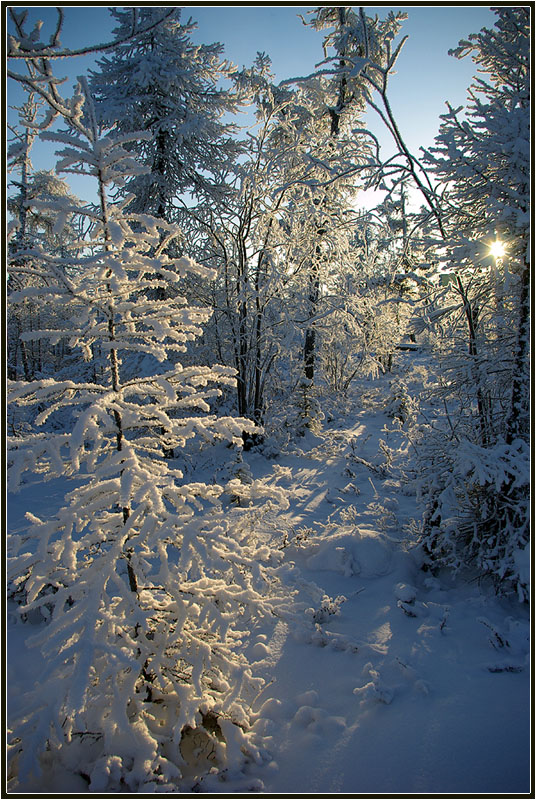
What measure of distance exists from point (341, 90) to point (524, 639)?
40.1 ft

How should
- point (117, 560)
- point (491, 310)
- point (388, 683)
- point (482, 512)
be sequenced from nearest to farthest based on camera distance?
point (117, 560) < point (388, 683) < point (482, 512) < point (491, 310)

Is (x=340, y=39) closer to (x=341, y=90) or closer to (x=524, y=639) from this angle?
(x=341, y=90)

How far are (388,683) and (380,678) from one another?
2.6 inches

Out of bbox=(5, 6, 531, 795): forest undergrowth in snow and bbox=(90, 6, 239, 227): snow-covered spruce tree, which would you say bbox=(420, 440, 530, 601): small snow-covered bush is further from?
bbox=(90, 6, 239, 227): snow-covered spruce tree

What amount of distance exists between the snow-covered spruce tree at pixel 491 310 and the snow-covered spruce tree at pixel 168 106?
646 cm

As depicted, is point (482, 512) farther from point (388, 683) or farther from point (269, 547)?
point (269, 547)

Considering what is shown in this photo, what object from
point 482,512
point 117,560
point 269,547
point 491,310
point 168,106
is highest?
point 168,106

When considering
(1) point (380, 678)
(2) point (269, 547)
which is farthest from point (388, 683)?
(2) point (269, 547)

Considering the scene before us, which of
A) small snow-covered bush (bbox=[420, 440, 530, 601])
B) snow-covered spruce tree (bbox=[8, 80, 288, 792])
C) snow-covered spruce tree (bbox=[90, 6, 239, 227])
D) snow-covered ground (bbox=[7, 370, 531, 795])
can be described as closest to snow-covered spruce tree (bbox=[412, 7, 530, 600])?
small snow-covered bush (bbox=[420, 440, 530, 601])

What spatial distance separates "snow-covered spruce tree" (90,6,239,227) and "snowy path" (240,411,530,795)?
340 inches

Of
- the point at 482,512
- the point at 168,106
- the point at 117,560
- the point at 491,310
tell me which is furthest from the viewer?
the point at 168,106

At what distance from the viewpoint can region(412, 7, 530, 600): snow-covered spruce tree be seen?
124 inches

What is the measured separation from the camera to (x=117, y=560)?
214 centimetres

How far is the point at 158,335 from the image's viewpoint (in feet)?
6.21
